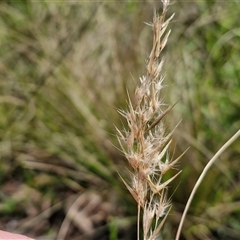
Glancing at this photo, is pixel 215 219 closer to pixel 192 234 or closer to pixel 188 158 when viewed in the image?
pixel 192 234

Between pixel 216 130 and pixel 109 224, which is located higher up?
pixel 216 130

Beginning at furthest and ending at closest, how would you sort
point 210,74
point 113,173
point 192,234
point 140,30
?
point 140,30
point 210,74
point 113,173
point 192,234

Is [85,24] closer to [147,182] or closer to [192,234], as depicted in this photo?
[192,234]

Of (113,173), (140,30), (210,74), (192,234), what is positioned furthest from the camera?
(140,30)

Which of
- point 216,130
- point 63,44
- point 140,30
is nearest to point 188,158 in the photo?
point 216,130

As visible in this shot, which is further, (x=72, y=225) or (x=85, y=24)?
(x=85, y=24)

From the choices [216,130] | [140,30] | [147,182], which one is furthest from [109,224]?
[147,182]

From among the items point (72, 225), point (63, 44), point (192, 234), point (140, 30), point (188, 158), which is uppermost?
point (140, 30)
